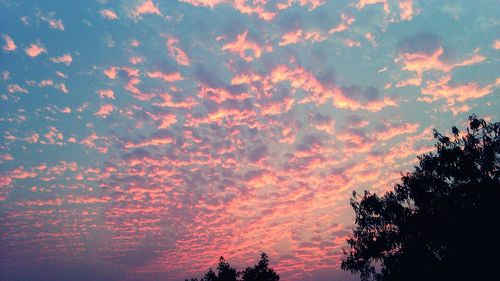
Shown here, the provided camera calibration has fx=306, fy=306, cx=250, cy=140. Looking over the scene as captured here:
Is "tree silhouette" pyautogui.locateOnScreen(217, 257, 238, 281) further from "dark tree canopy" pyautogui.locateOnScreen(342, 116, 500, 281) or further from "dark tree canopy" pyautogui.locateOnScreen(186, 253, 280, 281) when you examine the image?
"dark tree canopy" pyautogui.locateOnScreen(342, 116, 500, 281)

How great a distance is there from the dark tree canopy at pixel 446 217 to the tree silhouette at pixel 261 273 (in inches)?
1239

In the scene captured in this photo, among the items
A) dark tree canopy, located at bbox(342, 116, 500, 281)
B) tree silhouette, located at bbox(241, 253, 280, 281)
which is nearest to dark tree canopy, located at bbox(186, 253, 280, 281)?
tree silhouette, located at bbox(241, 253, 280, 281)

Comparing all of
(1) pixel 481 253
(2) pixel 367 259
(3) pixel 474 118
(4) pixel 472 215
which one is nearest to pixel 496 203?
(4) pixel 472 215

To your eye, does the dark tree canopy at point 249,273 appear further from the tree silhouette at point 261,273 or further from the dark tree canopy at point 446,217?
the dark tree canopy at point 446,217

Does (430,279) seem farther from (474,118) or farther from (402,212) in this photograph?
(474,118)

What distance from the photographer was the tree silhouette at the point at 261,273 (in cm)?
6494

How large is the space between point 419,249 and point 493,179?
10.9 metres

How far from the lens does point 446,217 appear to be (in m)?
31.2

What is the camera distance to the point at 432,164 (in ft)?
109

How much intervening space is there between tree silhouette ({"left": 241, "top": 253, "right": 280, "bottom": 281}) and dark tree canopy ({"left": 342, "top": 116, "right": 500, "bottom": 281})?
1239 inches

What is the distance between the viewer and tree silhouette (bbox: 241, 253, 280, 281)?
6494cm

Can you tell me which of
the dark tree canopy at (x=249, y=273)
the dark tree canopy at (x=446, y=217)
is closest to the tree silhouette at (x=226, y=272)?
the dark tree canopy at (x=249, y=273)

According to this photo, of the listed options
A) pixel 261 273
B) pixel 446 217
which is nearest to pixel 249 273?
pixel 261 273

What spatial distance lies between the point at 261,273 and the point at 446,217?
43446mm
